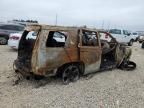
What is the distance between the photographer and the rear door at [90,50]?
24.8 ft

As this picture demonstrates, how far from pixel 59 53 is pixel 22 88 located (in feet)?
4.68

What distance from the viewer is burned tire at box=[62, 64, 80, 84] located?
23.9 feet

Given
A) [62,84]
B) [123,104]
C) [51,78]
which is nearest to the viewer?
[123,104]

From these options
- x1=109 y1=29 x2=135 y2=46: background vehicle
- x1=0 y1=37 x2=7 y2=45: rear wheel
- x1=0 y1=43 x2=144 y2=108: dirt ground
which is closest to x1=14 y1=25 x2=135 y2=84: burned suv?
x1=0 y1=43 x2=144 y2=108: dirt ground

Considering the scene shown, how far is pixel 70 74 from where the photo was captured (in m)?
7.44

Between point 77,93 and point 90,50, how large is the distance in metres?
1.81

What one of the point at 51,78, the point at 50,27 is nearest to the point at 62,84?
the point at 51,78

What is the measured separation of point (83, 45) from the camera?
7.59 metres

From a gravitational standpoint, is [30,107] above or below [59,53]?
below

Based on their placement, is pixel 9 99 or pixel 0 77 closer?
pixel 9 99

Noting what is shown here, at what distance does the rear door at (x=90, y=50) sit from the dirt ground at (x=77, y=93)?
1.24ft

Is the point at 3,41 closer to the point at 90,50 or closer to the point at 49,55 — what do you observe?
the point at 90,50

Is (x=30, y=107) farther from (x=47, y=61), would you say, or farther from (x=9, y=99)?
(x=47, y=61)

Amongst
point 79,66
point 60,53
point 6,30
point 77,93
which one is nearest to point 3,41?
point 6,30
